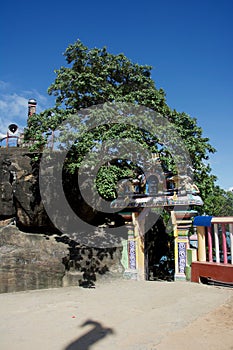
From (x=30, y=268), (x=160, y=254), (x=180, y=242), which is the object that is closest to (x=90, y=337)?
(x=30, y=268)

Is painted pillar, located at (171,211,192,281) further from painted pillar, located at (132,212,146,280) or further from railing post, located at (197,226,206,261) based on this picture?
painted pillar, located at (132,212,146,280)

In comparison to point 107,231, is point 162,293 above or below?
below

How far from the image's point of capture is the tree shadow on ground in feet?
14.7

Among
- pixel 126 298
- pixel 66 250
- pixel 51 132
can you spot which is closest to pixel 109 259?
pixel 66 250

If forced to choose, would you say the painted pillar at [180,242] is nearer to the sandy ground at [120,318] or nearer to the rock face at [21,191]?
the sandy ground at [120,318]

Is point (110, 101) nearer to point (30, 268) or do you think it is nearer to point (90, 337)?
point (30, 268)

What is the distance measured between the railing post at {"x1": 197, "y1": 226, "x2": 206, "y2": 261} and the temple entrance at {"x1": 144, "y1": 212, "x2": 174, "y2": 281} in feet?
10.6

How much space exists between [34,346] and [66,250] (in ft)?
16.6

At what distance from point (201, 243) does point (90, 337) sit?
455 centimetres

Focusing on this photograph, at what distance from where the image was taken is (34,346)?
14.9 feet

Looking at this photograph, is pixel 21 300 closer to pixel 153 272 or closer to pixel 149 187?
pixel 149 187

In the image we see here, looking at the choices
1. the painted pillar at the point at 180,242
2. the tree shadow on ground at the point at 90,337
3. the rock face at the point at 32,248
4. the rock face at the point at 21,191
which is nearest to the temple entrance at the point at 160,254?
the rock face at the point at 32,248

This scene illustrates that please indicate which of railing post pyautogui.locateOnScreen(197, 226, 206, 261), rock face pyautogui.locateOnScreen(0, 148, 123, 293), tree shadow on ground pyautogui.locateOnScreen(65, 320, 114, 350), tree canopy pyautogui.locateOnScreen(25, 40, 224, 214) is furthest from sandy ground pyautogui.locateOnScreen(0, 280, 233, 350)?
tree canopy pyautogui.locateOnScreen(25, 40, 224, 214)

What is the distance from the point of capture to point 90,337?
485 cm
